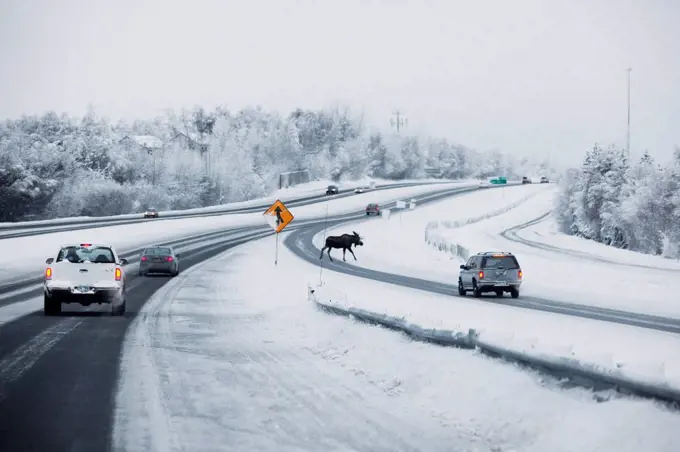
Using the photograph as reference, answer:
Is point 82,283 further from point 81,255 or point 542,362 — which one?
point 542,362

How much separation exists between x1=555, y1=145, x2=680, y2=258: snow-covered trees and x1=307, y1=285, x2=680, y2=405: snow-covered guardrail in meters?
80.7

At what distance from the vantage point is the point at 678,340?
1770 centimetres

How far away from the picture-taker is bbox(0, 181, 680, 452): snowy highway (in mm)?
8797

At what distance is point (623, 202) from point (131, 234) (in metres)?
54.5

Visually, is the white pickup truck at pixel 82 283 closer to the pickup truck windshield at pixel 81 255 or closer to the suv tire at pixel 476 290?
the pickup truck windshield at pixel 81 255

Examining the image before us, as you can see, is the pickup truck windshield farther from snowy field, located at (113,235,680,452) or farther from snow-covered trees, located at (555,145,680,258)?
snow-covered trees, located at (555,145,680,258)

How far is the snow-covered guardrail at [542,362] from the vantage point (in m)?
8.36

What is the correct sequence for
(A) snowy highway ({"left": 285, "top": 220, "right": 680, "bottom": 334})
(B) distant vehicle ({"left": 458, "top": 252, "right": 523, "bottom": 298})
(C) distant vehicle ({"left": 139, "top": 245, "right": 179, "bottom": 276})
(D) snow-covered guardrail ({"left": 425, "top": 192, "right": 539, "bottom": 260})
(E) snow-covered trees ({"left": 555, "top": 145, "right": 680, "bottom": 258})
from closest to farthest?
(A) snowy highway ({"left": 285, "top": 220, "right": 680, "bottom": 334}), (B) distant vehicle ({"left": 458, "top": 252, "right": 523, "bottom": 298}), (C) distant vehicle ({"left": 139, "top": 245, "right": 179, "bottom": 276}), (D) snow-covered guardrail ({"left": 425, "top": 192, "right": 539, "bottom": 260}), (E) snow-covered trees ({"left": 555, "top": 145, "right": 680, "bottom": 258})

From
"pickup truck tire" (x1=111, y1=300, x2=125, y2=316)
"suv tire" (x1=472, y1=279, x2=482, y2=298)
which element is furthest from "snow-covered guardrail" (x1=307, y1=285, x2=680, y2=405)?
"suv tire" (x1=472, y1=279, x2=482, y2=298)

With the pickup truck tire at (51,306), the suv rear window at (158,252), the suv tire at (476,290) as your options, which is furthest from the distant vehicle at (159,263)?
the pickup truck tire at (51,306)

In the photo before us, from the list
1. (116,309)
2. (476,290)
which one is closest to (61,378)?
(116,309)

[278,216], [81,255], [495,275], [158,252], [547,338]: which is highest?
[81,255]

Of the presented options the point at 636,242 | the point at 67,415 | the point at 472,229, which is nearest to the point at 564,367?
the point at 67,415

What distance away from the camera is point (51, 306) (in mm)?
23516
